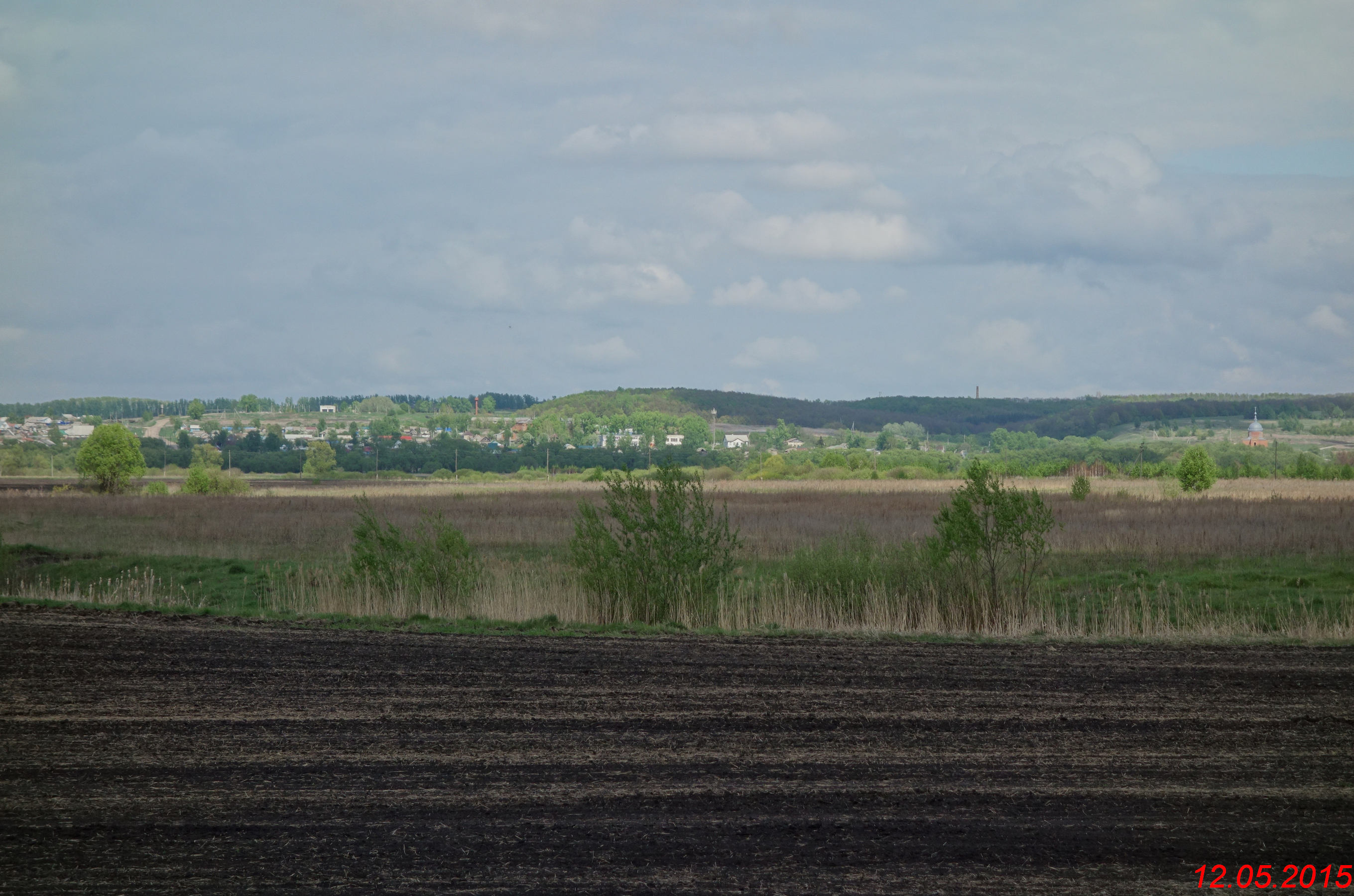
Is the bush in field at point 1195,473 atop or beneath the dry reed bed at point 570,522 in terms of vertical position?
atop

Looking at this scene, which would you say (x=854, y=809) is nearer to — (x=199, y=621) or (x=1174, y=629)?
(x=1174, y=629)

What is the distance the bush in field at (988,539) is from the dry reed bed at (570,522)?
30.2 feet

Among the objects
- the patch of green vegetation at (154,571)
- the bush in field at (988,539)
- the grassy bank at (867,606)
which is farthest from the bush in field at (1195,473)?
the patch of green vegetation at (154,571)

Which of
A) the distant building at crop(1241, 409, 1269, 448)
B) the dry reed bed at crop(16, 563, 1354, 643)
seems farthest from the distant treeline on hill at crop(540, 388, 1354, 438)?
the dry reed bed at crop(16, 563, 1354, 643)

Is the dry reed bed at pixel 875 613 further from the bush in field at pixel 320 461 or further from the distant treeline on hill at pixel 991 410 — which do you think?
the distant treeline on hill at pixel 991 410

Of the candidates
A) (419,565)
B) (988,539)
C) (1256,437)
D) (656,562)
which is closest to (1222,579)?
(988,539)

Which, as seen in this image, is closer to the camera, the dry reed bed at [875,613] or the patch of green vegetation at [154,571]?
the dry reed bed at [875,613]

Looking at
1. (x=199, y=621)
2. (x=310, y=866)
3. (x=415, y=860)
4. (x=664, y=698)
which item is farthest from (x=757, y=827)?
(x=199, y=621)

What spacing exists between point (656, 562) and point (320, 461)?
107709 mm

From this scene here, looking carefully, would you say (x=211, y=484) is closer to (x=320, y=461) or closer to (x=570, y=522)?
(x=570, y=522)

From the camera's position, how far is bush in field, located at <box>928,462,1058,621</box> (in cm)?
1580

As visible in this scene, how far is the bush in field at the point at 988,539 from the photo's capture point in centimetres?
1580

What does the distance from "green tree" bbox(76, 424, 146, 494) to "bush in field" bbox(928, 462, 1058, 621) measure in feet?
209

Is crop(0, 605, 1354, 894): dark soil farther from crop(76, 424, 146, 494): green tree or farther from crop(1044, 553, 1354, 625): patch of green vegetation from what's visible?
crop(76, 424, 146, 494): green tree
